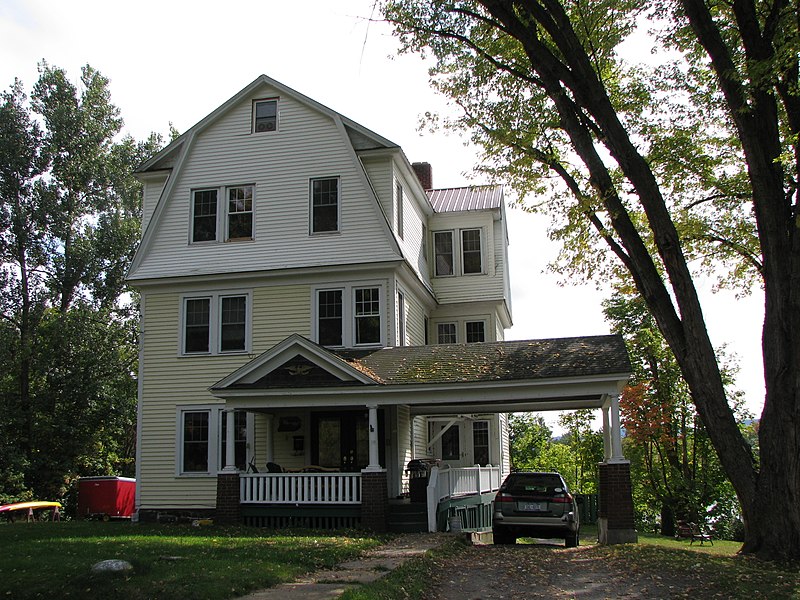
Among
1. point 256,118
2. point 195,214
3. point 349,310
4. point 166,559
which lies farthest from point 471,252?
point 166,559

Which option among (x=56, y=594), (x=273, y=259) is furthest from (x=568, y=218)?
(x=56, y=594)

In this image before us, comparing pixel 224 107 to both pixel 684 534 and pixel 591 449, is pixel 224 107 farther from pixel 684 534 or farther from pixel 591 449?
pixel 591 449

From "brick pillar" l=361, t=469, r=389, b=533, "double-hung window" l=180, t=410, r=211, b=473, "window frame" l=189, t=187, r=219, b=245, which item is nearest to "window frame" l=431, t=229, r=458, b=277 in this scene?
"window frame" l=189, t=187, r=219, b=245

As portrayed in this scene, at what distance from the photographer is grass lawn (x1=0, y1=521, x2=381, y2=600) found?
29.5 ft

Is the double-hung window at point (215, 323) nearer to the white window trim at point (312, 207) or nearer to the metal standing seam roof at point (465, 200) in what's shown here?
the white window trim at point (312, 207)

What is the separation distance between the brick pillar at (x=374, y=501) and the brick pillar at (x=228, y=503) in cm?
304

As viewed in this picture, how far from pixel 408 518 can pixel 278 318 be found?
641cm

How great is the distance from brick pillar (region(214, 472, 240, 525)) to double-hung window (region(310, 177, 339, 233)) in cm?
688

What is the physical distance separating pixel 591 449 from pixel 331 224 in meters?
21.9

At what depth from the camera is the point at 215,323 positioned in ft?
67.9

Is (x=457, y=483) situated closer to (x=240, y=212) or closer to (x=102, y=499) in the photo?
(x=240, y=212)

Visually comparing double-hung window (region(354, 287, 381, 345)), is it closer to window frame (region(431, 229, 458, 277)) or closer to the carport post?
window frame (region(431, 229, 458, 277))

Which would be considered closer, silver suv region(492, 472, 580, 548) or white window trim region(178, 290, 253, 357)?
silver suv region(492, 472, 580, 548)

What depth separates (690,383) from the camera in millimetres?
13477
